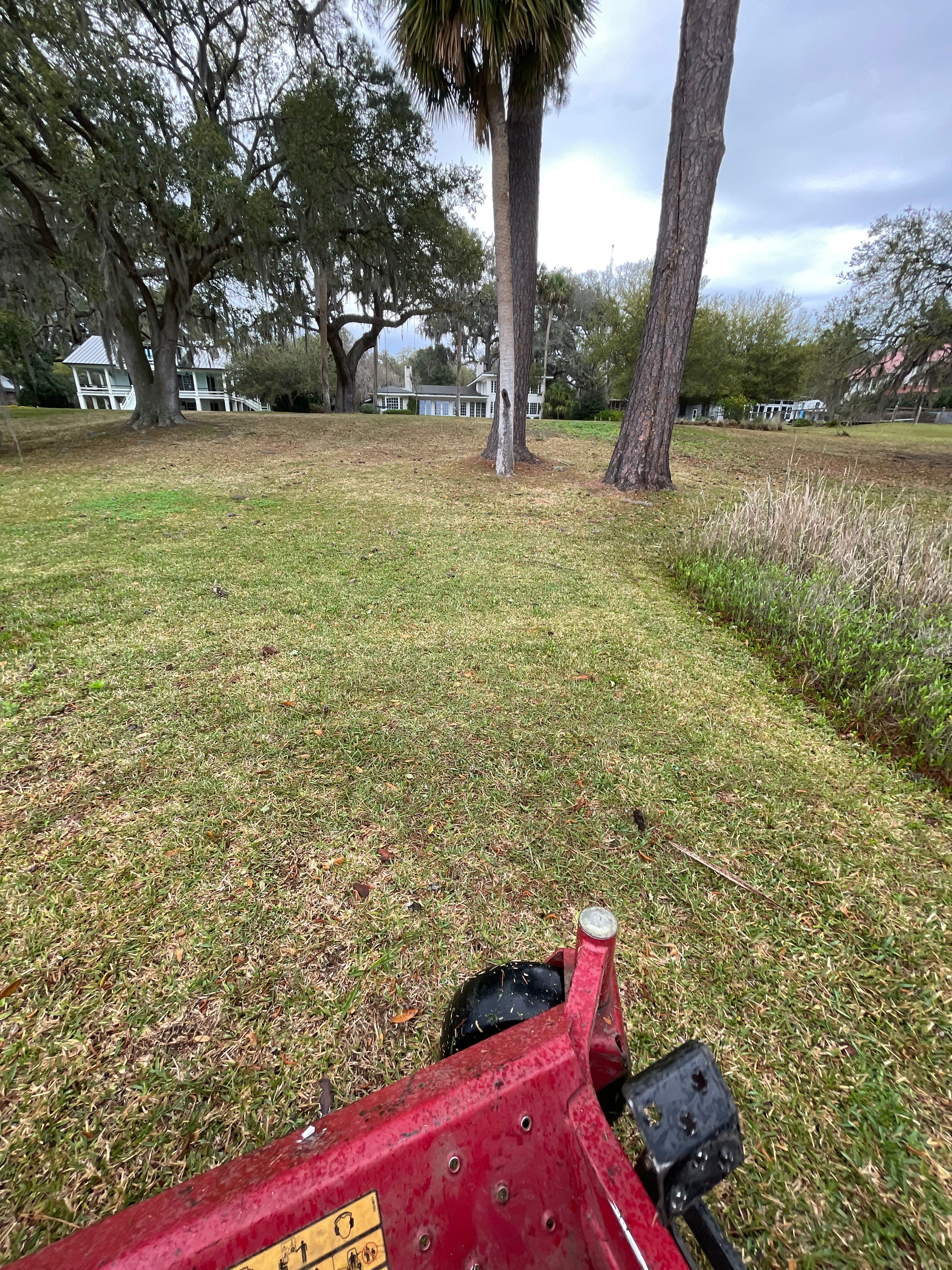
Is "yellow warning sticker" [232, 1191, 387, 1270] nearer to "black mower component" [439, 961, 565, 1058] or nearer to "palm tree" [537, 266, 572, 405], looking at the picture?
"black mower component" [439, 961, 565, 1058]

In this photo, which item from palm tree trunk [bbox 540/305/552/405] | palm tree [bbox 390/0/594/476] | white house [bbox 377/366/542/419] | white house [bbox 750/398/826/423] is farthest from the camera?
white house [bbox 377/366/542/419]

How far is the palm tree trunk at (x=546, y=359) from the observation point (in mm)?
37125

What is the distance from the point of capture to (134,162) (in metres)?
9.24

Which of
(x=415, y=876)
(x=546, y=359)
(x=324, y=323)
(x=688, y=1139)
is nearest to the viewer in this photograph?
(x=688, y=1139)

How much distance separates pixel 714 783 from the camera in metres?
2.37

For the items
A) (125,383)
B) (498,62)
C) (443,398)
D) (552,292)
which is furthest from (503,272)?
(443,398)

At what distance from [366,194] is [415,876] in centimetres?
1718

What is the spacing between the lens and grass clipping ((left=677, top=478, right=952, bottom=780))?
279 centimetres

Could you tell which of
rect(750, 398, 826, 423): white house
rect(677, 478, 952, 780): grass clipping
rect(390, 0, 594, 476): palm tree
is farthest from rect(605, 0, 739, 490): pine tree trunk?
rect(750, 398, 826, 423): white house

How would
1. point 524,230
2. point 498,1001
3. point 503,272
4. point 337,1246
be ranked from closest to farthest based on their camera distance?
point 337,1246 → point 498,1001 → point 503,272 → point 524,230

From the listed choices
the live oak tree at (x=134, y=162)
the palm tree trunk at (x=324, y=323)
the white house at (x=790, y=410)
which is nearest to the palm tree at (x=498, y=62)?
the live oak tree at (x=134, y=162)

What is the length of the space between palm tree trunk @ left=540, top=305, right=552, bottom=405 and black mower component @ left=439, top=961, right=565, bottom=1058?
38555 mm

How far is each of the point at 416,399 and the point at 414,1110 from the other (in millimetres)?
55237

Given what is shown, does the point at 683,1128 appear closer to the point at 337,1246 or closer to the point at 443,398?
the point at 337,1246
